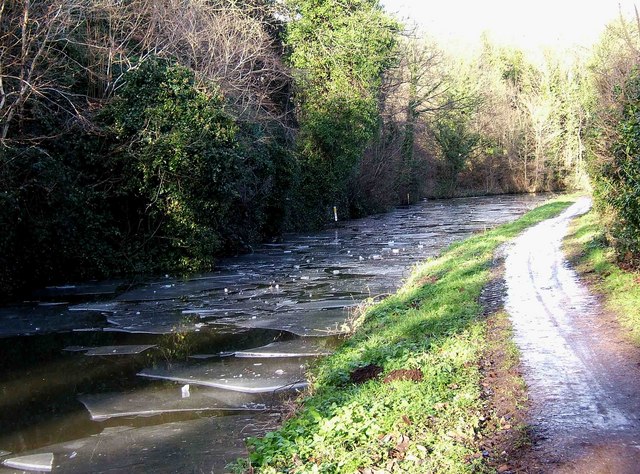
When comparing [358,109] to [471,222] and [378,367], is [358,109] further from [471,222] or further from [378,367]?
[378,367]

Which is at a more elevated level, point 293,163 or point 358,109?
point 358,109

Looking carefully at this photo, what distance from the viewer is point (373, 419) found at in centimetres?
625

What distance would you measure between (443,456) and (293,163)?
83.9 feet

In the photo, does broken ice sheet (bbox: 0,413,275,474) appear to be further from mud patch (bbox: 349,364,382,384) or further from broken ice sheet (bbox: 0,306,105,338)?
broken ice sheet (bbox: 0,306,105,338)

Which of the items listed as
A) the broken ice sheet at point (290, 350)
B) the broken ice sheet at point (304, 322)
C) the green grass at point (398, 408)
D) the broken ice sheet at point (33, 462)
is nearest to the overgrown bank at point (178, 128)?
the broken ice sheet at point (304, 322)

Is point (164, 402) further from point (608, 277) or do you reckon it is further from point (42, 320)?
point (608, 277)

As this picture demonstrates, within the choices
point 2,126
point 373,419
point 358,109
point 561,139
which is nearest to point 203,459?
point 373,419

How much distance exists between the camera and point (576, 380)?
268 inches

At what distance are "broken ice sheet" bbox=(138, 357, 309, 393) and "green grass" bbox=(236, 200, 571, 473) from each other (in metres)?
0.54

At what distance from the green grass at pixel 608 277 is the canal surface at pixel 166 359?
4682 millimetres

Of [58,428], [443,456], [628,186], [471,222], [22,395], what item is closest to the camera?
[443,456]

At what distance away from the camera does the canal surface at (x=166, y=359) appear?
714 centimetres

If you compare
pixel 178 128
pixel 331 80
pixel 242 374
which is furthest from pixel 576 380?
pixel 331 80

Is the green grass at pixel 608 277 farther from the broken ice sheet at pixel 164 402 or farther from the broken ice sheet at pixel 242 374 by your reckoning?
the broken ice sheet at pixel 164 402
